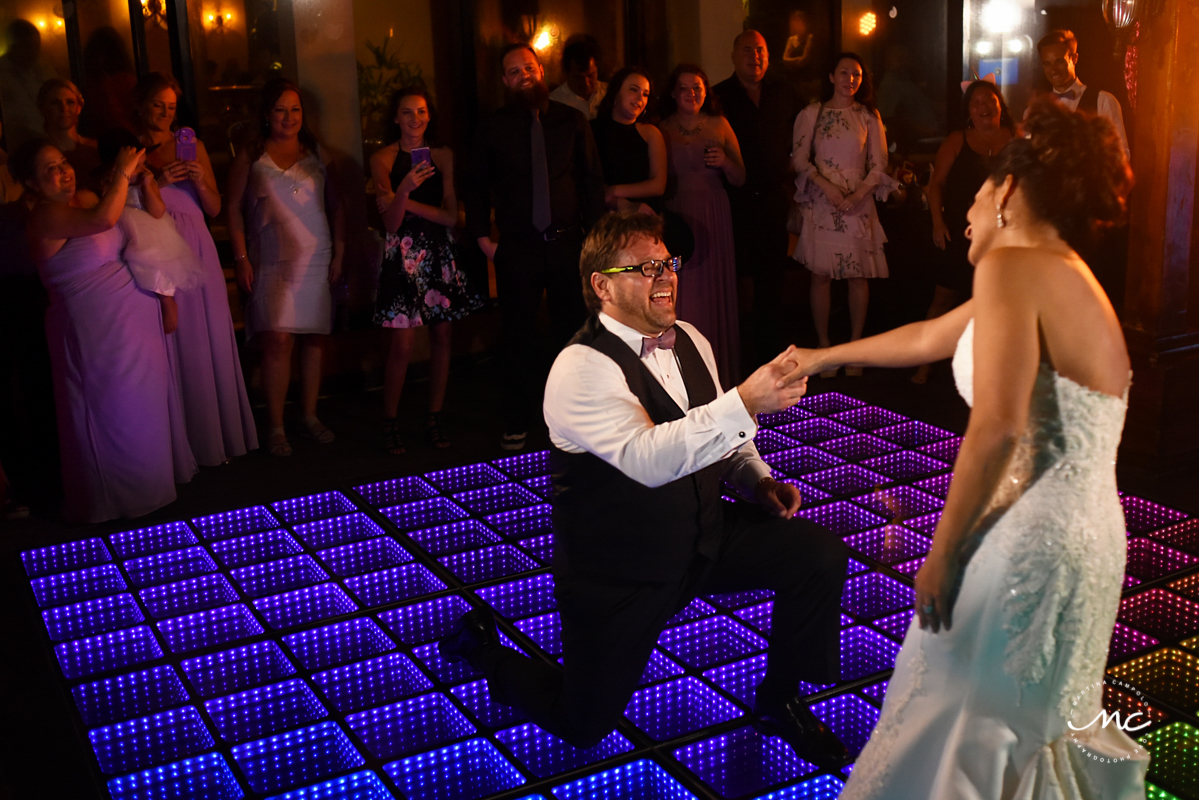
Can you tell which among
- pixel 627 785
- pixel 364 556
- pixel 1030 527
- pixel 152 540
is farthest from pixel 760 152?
pixel 1030 527

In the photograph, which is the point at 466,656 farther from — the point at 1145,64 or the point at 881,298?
the point at 881,298

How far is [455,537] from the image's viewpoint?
14.7 ft

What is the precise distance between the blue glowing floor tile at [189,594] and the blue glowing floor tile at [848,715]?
1.95 m

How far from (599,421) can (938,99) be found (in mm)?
7313

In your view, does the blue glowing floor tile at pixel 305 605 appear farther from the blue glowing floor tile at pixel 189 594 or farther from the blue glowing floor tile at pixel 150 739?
the blue glowing floor tile at pixel 150 739

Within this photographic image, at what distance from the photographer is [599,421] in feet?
8.89

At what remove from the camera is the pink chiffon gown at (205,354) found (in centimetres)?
539

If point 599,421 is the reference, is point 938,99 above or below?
above

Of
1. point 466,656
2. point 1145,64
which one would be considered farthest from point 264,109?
point 1145,64

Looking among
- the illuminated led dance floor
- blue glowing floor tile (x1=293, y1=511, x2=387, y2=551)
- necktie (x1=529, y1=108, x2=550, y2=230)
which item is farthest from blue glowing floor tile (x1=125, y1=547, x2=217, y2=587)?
necktie (x1=529, y1=108, x2=550, y2=230)

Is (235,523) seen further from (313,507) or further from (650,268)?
(650,268)

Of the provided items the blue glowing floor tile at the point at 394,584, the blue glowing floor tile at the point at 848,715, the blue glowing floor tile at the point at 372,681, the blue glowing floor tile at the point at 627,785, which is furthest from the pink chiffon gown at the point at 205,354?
the blue glowing floor tile at the point at 848,715

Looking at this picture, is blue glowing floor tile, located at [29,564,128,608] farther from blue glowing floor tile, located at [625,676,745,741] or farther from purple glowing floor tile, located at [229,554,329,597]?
blue glowing floor tile, located at [625,676,745,741]

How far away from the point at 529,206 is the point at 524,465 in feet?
3.95
